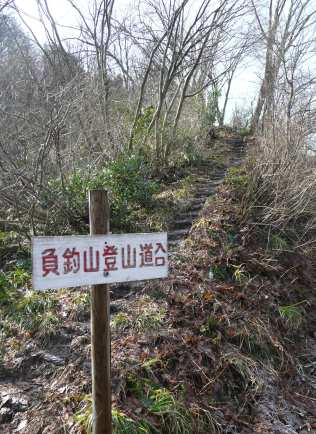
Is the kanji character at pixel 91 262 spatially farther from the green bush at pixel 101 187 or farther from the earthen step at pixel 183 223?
the earthen step at pixel 183 223

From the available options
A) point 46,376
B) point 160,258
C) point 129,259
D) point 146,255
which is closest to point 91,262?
point 129,259

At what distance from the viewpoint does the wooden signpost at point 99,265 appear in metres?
2.15

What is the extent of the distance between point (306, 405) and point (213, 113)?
1113cm

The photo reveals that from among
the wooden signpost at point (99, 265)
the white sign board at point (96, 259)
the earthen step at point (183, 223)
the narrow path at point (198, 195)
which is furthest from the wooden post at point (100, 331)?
the earthen step at point (183, 223)

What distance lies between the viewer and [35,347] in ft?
13.2

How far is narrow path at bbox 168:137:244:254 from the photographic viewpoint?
6.36 meters

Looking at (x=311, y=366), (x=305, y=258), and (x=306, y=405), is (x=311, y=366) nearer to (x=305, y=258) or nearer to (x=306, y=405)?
(x=306, y=405)

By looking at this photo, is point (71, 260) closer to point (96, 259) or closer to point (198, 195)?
point (96, 259)

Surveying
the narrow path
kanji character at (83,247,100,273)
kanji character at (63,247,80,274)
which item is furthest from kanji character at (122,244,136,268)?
the narrow path

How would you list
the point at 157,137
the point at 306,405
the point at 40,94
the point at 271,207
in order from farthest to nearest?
the point at 157,137, the point at 271,207, the point at 40,94, the point at 306,405

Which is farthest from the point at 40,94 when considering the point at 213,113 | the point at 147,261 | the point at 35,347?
the point at 213,113

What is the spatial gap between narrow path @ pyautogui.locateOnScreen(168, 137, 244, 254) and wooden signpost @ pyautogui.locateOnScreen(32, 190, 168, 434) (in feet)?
10.9

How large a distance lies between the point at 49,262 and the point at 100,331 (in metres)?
0.56

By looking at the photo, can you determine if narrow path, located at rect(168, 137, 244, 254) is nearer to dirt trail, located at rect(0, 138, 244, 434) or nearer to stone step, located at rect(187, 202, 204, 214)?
stone step, located at rect(187, 202, 204, 214)
